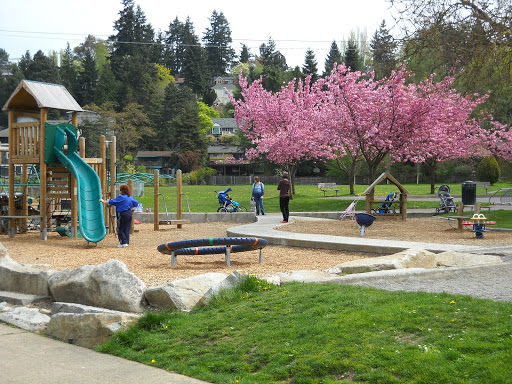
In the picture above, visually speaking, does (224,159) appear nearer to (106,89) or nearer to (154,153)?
(154,153)

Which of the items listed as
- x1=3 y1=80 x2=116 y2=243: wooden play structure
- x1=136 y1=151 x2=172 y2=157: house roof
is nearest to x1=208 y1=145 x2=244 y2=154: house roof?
x1=136 y1=151 x2=172 y2=157: house roof

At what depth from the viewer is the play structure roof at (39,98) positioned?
1989 cm

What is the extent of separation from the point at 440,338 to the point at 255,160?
66.0 meters

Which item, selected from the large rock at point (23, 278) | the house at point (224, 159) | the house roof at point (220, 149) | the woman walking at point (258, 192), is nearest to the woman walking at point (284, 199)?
the woman walking at point (258, 192)

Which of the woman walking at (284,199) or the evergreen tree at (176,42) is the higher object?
the evergreen tree at (176,42)

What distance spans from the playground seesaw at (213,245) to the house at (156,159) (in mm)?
70678

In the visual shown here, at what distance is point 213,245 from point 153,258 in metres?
2.26

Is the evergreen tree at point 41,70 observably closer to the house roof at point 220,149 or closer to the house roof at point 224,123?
the house roof at point 220,149

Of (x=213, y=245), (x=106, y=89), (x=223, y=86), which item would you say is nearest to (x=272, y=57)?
(x=223, y=86)

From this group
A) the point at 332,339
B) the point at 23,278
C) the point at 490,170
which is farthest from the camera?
the point at 490,170

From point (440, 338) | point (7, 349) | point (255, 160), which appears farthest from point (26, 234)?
point (255, 160)

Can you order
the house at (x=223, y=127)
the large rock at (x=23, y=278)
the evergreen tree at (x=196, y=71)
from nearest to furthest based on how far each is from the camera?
1. the large rock at (x=23, y=278)
2. the house at (x=223, y=127)
3. the evergreen tree at (x=196, y=71)

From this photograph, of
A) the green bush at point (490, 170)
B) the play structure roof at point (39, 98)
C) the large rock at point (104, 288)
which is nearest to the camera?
the large rock at point (104, 288)

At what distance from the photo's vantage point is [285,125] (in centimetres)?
3969
